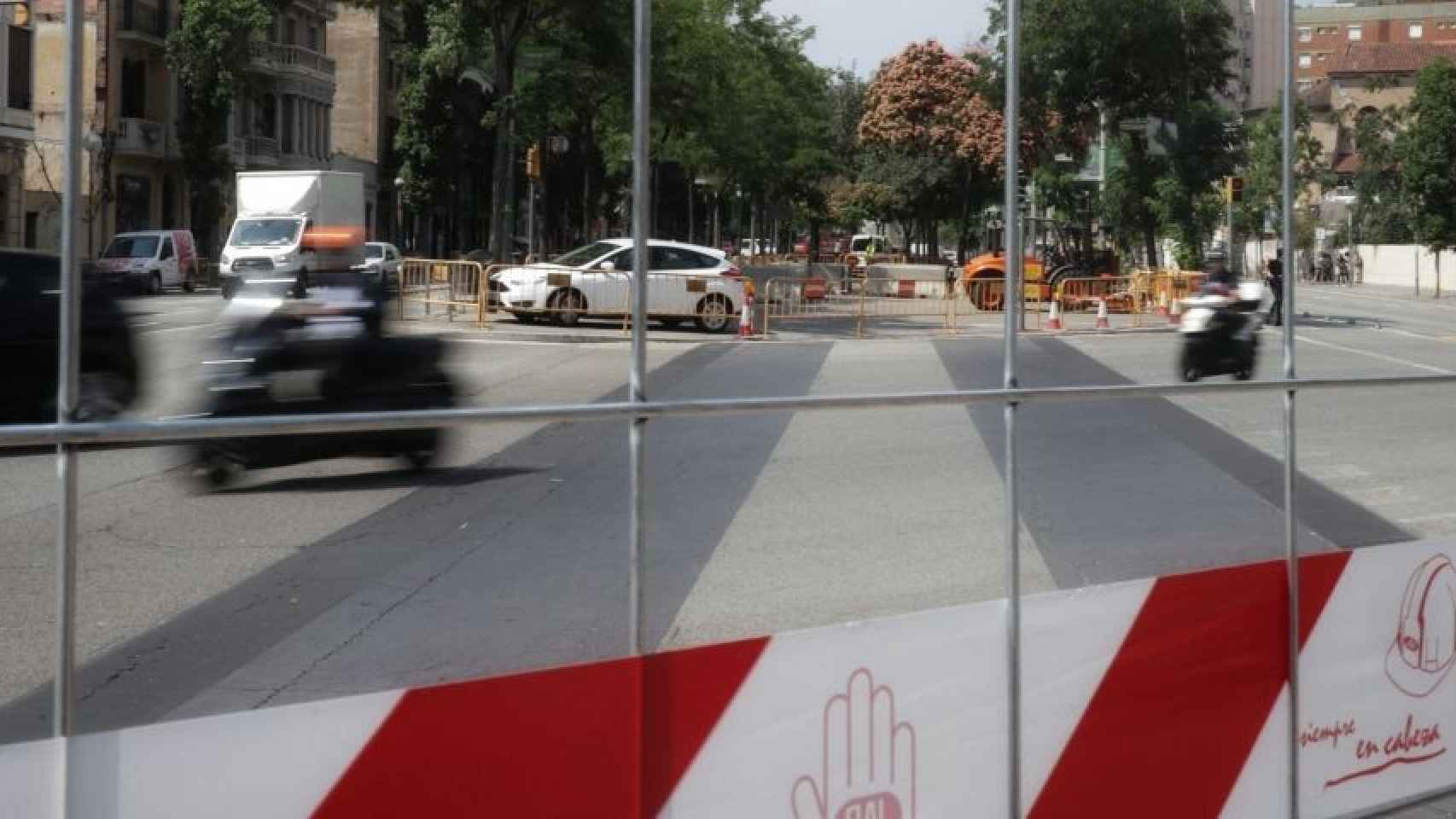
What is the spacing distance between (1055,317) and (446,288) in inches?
79.4

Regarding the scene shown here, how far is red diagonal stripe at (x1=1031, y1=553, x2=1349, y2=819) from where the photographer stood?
4531 millimetres

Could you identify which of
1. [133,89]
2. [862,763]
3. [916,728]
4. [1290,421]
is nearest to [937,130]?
[1290,421]

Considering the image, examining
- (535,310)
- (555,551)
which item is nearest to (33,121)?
(535,310)

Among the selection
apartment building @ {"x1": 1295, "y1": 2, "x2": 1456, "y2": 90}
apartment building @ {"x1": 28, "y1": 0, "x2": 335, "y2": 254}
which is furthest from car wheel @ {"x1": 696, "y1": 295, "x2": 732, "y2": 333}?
apartment building @ {"x1": 1295, "y1": 2, "x2": 1456, "y2": 90}

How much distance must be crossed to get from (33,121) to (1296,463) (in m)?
3.75

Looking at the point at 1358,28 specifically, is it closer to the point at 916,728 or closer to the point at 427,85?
the point at 916,728

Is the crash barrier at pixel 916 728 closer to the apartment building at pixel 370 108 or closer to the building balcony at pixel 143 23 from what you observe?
the apartment building at pixel 370 108

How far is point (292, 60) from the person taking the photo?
319cm

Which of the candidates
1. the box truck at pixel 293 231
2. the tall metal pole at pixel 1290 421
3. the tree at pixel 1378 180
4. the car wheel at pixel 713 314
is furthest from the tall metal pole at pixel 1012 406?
the box truck at pixel 293 231

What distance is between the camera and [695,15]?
4.10 meters

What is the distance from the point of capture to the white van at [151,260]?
9.23ft

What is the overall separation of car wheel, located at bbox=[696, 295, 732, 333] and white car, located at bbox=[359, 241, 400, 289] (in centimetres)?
76

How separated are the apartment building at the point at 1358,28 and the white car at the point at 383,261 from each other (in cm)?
318

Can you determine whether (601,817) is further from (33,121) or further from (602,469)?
(33,121)
